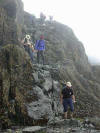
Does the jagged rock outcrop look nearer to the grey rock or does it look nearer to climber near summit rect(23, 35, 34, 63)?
climber near summit rect(23, 35, 34, 63)

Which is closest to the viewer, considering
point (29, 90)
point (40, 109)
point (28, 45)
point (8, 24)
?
point (40, 109)

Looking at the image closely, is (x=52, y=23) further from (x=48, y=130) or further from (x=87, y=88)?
(x=48, y=130)

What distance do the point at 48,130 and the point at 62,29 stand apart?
1163 inches

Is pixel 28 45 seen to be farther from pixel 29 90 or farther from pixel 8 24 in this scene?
pixel 8 24

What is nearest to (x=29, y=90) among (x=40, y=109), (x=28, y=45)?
(x=40, y=109)

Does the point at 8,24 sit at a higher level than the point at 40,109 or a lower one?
higher

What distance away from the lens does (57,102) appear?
15.3 m

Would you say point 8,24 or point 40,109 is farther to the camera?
point 8,24

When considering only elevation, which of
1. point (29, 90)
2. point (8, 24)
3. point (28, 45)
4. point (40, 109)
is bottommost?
point (40, 109)

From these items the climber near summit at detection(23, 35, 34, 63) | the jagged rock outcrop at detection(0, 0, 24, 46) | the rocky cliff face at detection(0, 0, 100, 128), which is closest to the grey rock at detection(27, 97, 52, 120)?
the rocky cliff face at detection(0, 0, 100, 128)

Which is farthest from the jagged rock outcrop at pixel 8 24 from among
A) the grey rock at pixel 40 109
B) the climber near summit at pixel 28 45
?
the grey rock at pixel 40 109

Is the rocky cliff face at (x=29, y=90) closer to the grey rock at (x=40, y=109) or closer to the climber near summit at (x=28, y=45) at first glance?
the grey rock at (x=40, y=109)

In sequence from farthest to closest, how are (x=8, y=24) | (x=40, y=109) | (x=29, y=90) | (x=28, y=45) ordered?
(x=8, y=24) → (x=28, y=45) → (x=29, y=90) → (x=40, y=109)

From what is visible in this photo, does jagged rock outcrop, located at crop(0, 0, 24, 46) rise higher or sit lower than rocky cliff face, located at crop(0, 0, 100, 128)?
higher
